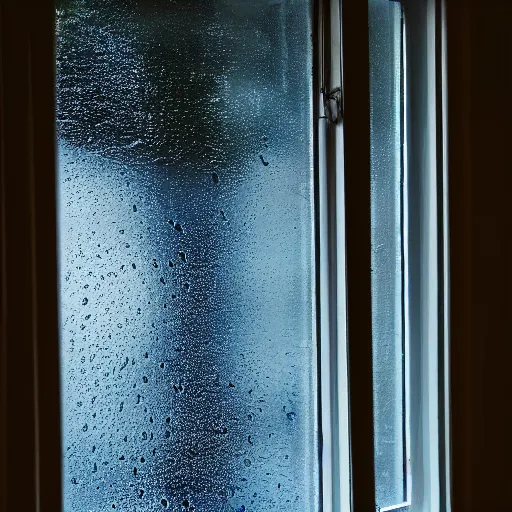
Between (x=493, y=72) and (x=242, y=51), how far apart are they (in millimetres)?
582

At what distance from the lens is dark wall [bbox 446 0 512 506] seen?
4.23 ft

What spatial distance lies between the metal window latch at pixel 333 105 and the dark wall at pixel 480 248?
26 cm

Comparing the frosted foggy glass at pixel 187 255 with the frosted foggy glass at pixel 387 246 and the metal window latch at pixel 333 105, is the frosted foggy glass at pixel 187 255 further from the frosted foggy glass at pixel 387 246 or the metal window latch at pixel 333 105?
the frosted foggy glass at pixel 387 246

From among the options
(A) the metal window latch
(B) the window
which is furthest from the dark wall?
(A) the metal window latch

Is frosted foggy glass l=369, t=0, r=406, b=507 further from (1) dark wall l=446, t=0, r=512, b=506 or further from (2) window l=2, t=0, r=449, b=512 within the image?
(1) dark wall l=446, t=0, r=512, b=506

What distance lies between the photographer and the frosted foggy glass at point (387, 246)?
4.25 ft

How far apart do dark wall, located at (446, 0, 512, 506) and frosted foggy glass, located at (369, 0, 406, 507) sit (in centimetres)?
11

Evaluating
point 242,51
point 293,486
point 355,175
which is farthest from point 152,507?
point 242,51

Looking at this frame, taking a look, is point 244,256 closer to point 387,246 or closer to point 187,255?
point 187,255

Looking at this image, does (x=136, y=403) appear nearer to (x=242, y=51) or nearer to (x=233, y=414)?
Answer: (x=233, y=414)

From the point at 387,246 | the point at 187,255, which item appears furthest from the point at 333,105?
the point at 187,255

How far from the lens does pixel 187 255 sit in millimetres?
1116

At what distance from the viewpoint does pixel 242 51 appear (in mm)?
1176

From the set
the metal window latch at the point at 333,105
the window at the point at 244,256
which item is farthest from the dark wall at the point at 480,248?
the metal window latch at the point at 333,105
